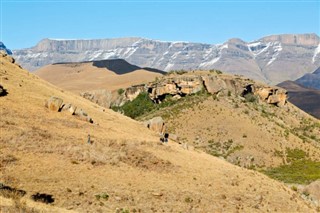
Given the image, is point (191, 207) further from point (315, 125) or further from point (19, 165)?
point (315, 125)

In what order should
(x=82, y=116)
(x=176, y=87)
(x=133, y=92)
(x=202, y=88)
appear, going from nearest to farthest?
1. (x=82, y=116)
2. (x=202, y=88)
3. (x=176, y=87)
4. (x=133, y=92)

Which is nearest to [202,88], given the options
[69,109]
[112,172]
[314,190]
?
[314,190]

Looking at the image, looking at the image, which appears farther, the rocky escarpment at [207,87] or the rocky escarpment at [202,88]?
the rocky escarpment at [202,88]

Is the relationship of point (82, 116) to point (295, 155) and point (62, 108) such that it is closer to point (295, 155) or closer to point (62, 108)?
point (62, 108)

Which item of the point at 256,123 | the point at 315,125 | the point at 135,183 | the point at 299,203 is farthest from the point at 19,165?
the point at 315,125

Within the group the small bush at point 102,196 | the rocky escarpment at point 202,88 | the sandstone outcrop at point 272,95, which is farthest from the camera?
the sandstone outcrop at point 272,95

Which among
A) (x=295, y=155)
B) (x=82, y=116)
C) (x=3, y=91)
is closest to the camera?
(x=82, y=116)

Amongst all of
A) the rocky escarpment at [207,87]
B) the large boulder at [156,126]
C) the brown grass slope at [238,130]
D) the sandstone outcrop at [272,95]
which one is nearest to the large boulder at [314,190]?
the large boulder at [156,126]

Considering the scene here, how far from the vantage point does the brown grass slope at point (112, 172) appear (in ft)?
117

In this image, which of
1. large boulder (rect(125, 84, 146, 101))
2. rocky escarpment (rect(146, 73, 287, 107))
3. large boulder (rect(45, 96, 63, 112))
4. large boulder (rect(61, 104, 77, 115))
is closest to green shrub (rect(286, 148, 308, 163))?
rocky escarpment (rect(146, 73, 287, 107))

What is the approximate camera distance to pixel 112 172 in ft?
134

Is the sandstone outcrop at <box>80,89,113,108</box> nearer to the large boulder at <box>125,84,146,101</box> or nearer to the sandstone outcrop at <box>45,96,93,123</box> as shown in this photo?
the large boulder at <box>125,84,146,101</box>

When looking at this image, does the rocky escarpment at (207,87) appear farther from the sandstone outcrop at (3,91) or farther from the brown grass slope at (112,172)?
the sandstone outcrop at (3,91)

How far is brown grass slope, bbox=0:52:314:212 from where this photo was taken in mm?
35781
